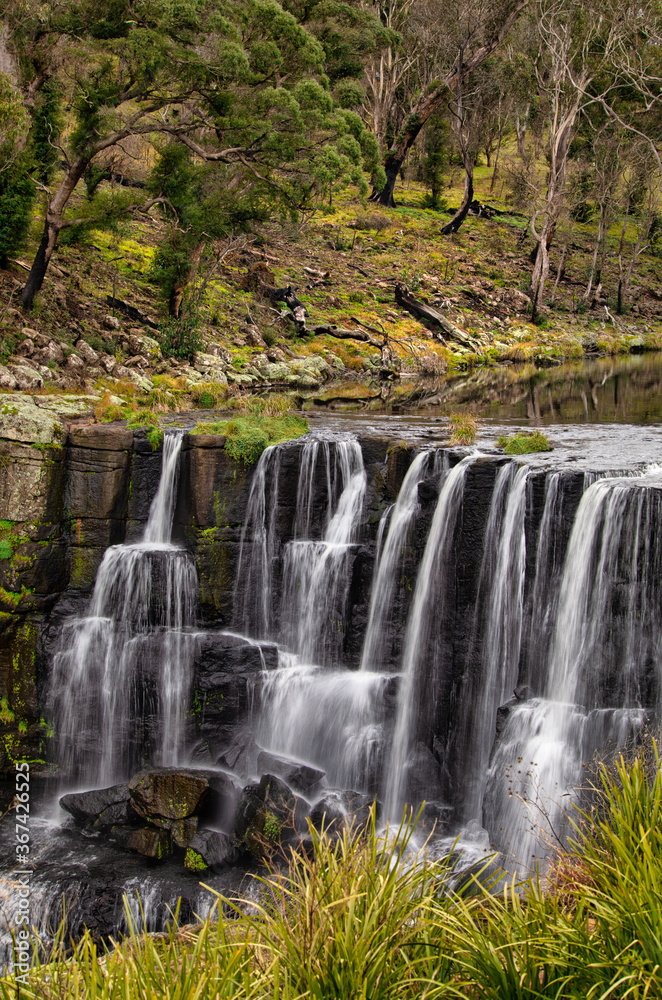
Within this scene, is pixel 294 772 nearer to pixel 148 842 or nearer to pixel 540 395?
pixel 148 842

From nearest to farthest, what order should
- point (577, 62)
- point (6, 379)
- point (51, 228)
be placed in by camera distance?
point (6, 379) → point (51, 228) → point (577, 62)

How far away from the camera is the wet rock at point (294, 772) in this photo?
10.5 m

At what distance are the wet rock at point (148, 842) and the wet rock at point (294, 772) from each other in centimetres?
168

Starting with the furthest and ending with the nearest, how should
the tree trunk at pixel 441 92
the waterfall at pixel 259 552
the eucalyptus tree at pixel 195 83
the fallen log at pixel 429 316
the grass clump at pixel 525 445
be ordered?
the tree trunk at pixel 441 92, the fallen log at pixel 429 316, the eucalyptus tree at pixel 195 83, the waterfall at pixel 259 552, the grass clump at pixel 525 445

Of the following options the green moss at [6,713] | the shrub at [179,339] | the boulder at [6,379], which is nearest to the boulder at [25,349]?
the boulder at [6,379]

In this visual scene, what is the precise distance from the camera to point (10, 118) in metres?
17.6

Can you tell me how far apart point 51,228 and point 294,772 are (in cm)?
1749

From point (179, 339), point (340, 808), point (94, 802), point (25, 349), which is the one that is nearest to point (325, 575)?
point (340, 808)

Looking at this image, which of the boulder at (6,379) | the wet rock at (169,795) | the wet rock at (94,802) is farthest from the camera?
the boulder at (6,379)

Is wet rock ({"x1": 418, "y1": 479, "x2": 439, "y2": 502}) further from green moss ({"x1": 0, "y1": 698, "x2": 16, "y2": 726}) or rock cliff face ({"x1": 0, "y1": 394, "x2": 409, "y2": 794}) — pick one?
green moss ({"x1": 0, "y1": 698, "x2": 16, "y2": 726})

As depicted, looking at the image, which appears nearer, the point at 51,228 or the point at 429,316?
the point at 51,228

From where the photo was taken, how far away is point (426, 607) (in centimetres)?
1157

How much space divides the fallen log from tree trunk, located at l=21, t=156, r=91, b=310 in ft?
61.5

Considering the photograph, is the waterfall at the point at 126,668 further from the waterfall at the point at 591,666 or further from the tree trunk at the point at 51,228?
the tree trunk at the point at 51,228
